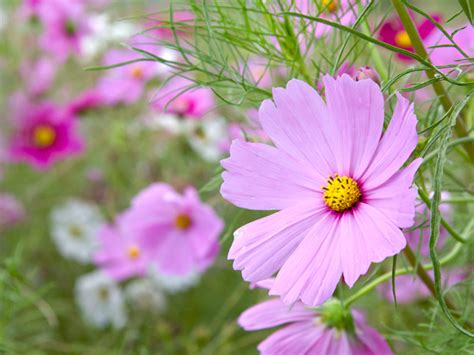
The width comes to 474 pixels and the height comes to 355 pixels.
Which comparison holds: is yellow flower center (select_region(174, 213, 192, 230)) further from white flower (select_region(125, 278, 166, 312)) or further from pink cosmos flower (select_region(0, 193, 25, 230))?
pink cosmos flower (select_region(0, 193, 25, 230))

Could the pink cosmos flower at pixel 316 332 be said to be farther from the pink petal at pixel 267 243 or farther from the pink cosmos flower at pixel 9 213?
the pink cosmos flower at pixel 9 213

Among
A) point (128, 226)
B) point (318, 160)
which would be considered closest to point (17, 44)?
point (128, 226)

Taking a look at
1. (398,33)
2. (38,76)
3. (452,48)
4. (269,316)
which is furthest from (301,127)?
(38,76)

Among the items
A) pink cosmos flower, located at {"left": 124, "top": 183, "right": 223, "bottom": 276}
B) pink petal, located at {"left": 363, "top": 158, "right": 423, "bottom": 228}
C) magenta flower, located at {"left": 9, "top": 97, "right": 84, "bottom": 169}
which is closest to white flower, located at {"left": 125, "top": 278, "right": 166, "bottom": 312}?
pink cosmos flower, located at {"left": 124, "top": 183, "right": 223, "bottom": 276}

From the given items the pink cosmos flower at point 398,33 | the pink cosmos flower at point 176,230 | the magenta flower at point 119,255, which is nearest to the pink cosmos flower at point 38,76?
the magenta flower at point 119,255

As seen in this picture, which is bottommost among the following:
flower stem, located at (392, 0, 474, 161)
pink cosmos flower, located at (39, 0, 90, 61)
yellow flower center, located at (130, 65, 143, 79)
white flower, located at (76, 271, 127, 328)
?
flower stem, located at (392, 0, 474, 161)

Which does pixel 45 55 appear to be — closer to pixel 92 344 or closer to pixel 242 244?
pixel 92 344

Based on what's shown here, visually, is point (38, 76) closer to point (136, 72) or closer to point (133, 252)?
point (136, 72)
